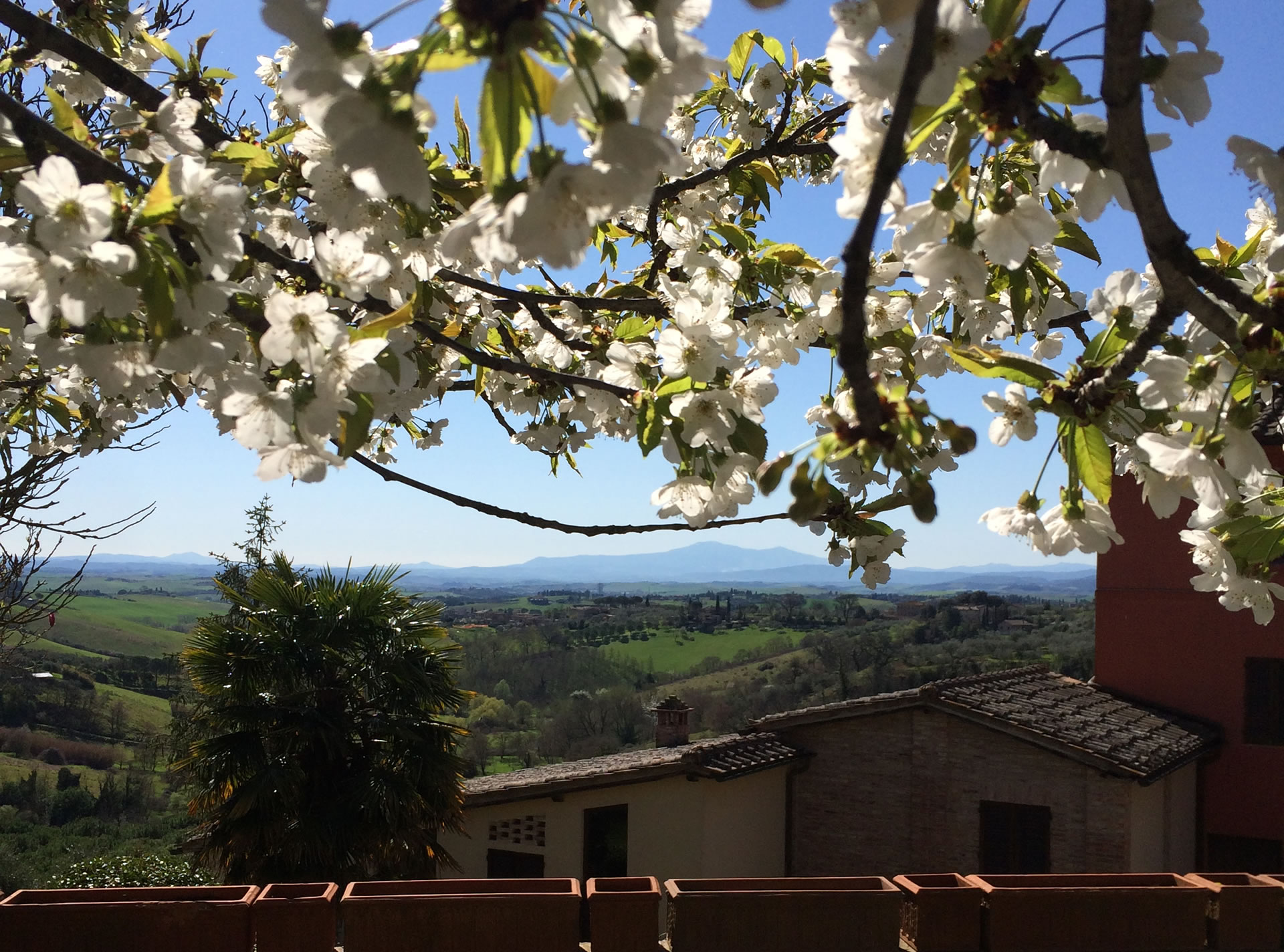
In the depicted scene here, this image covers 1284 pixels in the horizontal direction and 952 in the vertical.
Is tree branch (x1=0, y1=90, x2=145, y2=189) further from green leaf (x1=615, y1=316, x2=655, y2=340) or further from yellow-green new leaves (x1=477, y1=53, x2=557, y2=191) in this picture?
green leaf (x1=615, y1=316, x2=655, y2=340)

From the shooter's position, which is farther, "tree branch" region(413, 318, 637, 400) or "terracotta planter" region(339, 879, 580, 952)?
"terracotta planter" region(339, 879, 580, 952)

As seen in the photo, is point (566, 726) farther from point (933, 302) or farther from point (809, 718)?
point (933, 302)

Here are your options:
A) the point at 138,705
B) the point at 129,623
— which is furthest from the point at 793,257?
the point at 129,623

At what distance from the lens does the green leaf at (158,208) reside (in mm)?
872

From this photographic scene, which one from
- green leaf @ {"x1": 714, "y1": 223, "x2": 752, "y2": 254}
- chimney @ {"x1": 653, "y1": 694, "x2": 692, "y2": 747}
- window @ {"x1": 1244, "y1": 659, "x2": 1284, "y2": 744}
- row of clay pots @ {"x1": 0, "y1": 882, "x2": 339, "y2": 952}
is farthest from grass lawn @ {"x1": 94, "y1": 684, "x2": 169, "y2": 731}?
green leaf @ {"x1": 714, "y1": 223, "x2": 752, "y2": 254}

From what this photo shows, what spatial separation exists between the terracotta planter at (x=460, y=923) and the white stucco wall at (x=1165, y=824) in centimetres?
689

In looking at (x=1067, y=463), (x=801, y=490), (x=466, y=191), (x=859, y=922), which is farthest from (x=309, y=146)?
(x=859, y=922)

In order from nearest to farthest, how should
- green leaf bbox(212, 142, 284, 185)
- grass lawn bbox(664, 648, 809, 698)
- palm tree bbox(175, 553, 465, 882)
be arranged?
1. green leaf bbox(212, 142, 284, 185)
2. palm tree bbox(175, 553, 465, 882)
3. grass lawn bbox(664, 648, 809, 698)

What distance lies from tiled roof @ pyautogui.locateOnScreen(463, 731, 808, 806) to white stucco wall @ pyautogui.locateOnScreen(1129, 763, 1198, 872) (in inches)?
114

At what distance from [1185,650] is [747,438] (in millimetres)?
10092

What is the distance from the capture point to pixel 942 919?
2.68 meters

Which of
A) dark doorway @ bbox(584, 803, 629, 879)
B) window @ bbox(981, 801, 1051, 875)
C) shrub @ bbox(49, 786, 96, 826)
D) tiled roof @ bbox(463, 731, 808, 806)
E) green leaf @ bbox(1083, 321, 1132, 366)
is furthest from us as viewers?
shrub @ bbox(49, 786, 96, 826)

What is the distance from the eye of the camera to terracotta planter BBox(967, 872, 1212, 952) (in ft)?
8.95

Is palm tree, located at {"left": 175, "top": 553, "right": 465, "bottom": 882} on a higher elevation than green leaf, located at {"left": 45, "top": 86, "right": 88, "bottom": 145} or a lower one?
lower
